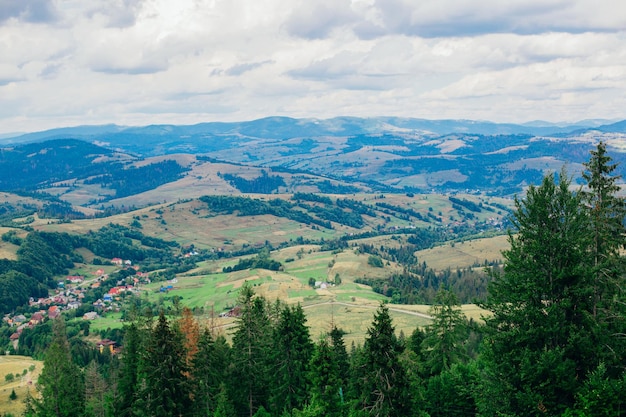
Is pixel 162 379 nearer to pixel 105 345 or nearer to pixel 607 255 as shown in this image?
pixel 607 255

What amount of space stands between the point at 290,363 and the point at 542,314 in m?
28.3

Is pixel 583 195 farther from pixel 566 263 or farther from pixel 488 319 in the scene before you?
pixel 488 319

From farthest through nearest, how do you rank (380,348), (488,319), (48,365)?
1. (48,365)
2. (380,348)
3. (488,319)

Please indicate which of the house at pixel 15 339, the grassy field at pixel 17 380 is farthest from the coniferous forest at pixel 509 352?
the house at pixel 15 339

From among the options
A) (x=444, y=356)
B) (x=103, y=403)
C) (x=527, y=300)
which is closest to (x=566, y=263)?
(x=527, y=300)

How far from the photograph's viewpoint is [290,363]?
54625mm

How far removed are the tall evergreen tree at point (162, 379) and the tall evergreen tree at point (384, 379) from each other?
20928 millimetres

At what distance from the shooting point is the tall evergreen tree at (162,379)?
169ft

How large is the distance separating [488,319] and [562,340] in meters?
4.68

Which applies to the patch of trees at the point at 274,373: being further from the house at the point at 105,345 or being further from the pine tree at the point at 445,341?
the house at the point at 105,345

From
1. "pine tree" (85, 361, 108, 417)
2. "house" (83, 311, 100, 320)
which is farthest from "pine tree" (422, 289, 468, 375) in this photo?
"house" (83, 311, 100, 320)

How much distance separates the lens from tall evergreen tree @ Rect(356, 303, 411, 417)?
38812 millimetres

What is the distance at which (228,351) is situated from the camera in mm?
62438

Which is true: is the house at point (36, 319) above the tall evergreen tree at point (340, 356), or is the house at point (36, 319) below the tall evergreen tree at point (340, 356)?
below
